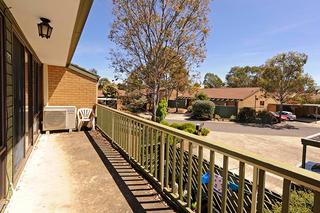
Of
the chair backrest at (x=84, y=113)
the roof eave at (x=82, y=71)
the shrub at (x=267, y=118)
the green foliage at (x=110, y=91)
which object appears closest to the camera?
the chair backrest at (x=84, y=113)

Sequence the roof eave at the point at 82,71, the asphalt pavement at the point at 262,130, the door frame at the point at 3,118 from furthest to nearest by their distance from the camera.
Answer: the asphalt pavement at the point at 262,130 < the roof eave at the point at 82,71 < the door frame at the point at 3,118

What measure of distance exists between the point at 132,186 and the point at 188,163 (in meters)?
1.10

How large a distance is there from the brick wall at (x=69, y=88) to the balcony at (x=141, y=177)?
2.96 metres

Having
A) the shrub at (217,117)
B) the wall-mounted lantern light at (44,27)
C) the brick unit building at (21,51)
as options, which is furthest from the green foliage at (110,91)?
the wall-mounted lantern light at (44,27)

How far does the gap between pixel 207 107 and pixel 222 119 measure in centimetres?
220

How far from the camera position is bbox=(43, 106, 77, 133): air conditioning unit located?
6.83 meters

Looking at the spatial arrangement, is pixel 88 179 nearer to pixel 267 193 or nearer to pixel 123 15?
pixel 267 193

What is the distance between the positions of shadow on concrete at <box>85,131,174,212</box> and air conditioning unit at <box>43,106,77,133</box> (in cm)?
280

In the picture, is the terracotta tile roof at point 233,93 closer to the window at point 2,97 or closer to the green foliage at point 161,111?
the green foliage at point 161,111

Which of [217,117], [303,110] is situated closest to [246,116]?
[217,117]

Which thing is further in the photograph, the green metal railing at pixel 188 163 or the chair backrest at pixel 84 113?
the chair backrest at pixel 84 113

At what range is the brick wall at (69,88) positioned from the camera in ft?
24.8

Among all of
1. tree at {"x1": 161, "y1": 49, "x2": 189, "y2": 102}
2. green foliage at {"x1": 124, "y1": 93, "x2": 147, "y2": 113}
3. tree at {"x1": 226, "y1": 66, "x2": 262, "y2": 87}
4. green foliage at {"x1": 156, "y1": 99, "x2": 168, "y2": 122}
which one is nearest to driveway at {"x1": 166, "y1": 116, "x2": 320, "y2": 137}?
green foliage at {"x1": 124, "y1": 93, "x2": 147, "y2": 113}

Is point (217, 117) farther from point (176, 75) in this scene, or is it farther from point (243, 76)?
point (243, 76)
